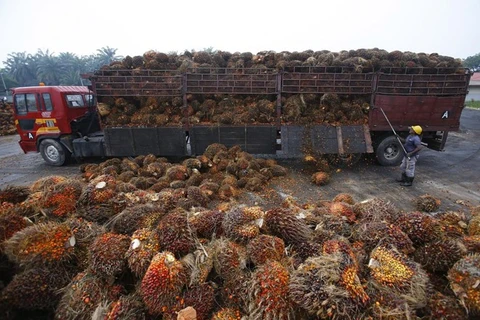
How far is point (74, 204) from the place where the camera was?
8.96 ft

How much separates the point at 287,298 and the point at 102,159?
8.98 m

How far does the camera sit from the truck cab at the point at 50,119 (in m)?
7.99

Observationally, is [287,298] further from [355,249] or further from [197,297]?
[355,249]

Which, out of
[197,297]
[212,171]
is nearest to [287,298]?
[197,297]

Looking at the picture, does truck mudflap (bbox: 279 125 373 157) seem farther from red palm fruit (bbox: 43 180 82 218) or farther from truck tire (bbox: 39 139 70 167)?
truck tire (bbox: 39 139 70 167)

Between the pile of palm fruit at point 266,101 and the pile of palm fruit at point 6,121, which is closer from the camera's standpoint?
the pile of palm fruit at point 266,101

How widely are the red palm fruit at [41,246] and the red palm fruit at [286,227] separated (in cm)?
170

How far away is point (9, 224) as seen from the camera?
228 cm

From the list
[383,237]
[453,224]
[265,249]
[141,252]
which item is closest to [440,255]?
[383,237]

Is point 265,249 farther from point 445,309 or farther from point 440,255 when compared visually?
point 440,255

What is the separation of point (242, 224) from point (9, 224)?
2115mm

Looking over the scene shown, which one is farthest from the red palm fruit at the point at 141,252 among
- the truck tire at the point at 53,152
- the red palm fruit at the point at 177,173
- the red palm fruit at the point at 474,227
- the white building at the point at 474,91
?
the white building at the point at 474,91

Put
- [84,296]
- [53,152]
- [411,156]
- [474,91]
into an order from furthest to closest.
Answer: [474,91], [53,152], [411,156], [84,296]

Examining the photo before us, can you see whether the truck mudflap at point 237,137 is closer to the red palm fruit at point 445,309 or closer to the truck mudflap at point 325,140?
the truck mudflap at point 325,140
